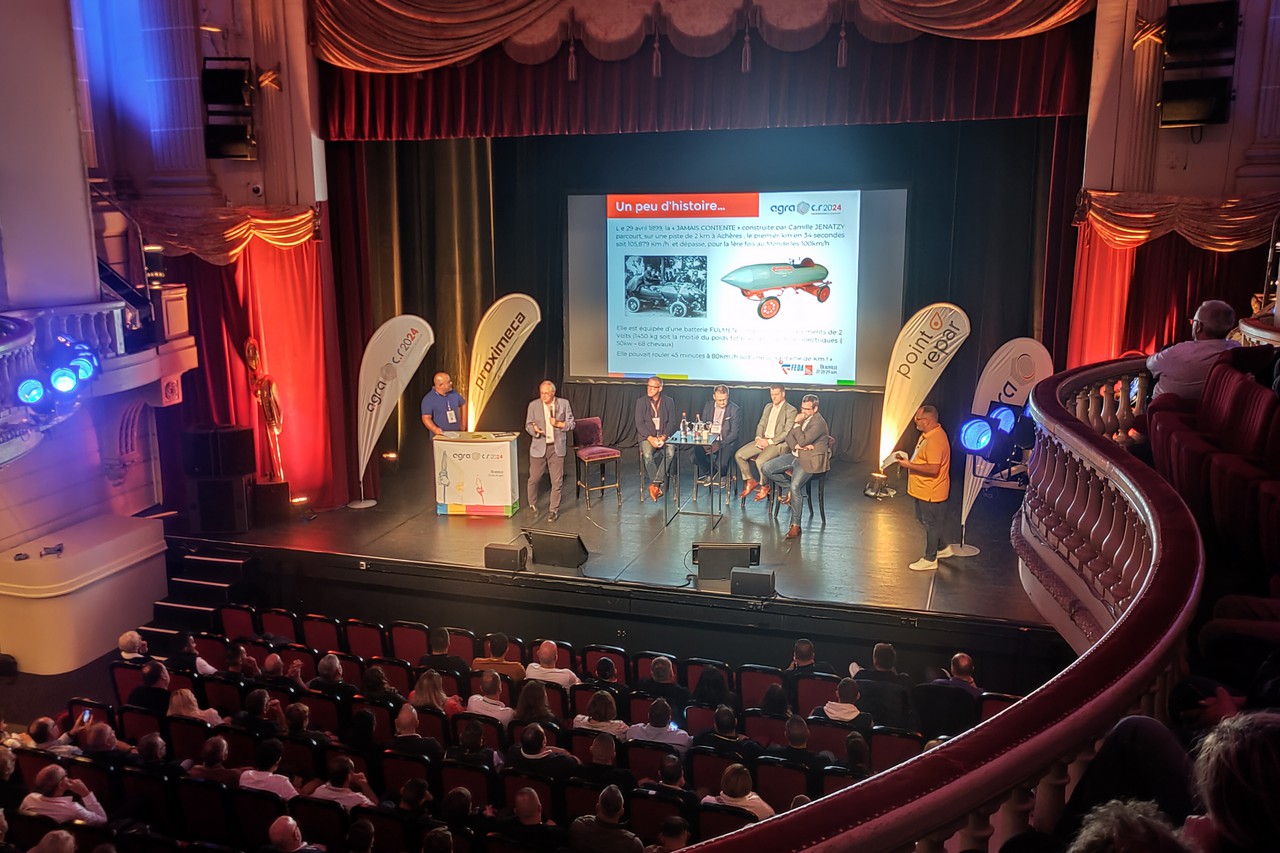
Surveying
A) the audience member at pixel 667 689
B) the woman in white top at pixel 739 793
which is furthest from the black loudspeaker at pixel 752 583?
the woman in white top at pixel 739 793

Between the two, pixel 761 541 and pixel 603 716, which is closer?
pixel 603 716

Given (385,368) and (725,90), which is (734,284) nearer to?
(725,90)

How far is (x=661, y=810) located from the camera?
4508mm

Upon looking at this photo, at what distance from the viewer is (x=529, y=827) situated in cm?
431

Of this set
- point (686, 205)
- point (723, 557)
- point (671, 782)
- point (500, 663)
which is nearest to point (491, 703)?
point (500, 663)

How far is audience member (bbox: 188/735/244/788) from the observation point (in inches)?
201

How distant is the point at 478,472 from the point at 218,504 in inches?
96.8

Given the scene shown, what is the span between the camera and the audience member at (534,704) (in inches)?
224

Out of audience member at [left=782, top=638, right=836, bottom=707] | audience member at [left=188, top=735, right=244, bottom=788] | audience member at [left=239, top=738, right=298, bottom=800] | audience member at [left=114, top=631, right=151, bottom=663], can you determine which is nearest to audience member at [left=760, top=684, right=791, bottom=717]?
audience member at [left=782, top=638, right=836, bottom=707]

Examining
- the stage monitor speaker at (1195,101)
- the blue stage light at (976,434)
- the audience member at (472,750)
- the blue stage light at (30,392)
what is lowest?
the audience member at (472,750)

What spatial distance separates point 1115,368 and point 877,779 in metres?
5.42

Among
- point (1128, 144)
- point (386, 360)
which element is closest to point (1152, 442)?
point (1128, 144)

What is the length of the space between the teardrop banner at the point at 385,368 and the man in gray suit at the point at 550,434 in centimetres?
143

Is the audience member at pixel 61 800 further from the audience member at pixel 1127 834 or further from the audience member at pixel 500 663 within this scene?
the audience member at pixel 1127 834
